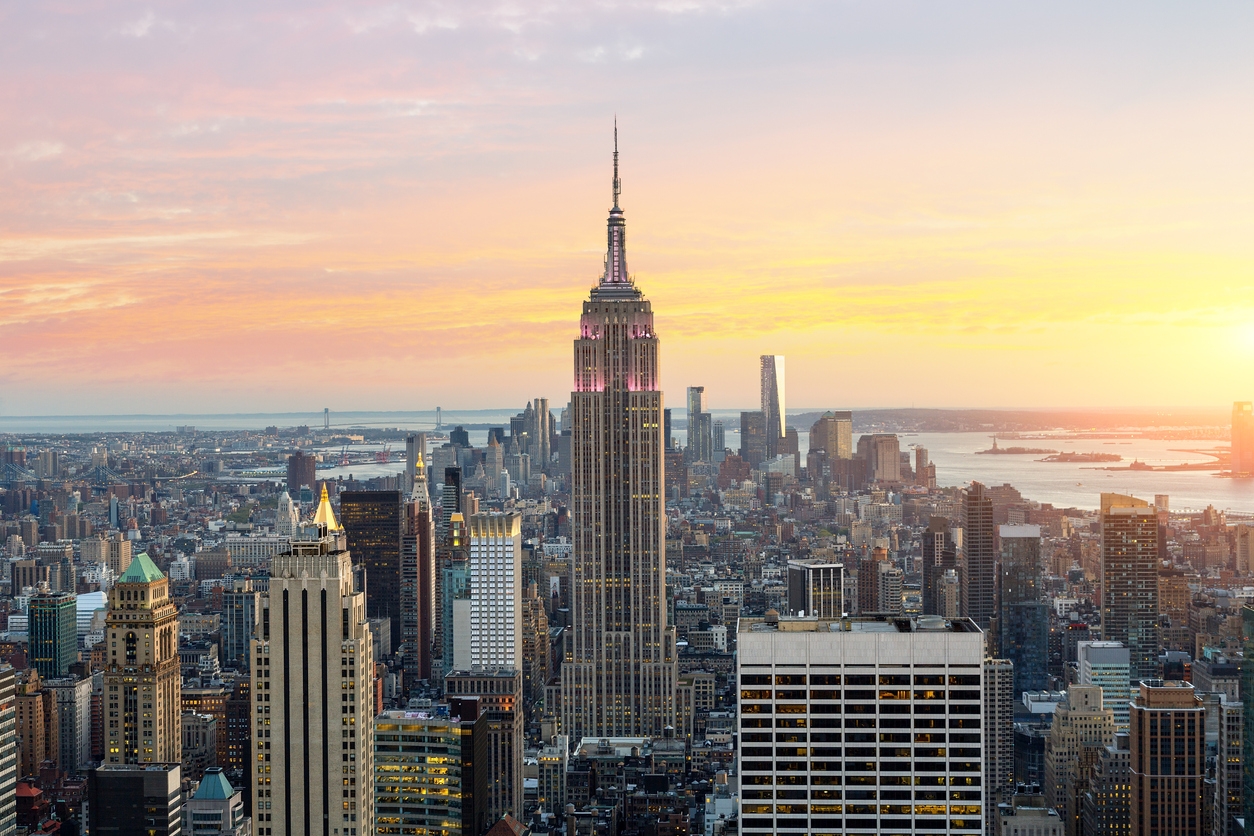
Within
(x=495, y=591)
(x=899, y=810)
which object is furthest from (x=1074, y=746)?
(x=495, y=591)

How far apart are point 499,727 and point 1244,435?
24.3m

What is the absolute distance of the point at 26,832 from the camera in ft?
A: 119

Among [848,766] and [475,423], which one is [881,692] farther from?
[475,423]

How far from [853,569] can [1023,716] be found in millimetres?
12641

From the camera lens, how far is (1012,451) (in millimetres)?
42062

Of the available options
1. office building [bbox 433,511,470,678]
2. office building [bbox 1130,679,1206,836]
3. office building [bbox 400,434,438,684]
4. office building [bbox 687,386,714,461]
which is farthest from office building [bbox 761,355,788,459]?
office building [bbox 1130,679,1206,836]

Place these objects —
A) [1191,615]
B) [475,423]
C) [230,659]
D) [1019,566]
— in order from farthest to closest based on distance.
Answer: [475,423] → [1019,566] → [230,659] → [1191,615]

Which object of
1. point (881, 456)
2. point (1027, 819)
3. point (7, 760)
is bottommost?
point (1027, 819)

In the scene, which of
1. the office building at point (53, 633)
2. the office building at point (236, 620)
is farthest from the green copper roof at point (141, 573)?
the office building at point (53, 633)

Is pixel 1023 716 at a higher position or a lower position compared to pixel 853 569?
lower

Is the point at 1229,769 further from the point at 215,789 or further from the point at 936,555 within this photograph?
the point at 215,789

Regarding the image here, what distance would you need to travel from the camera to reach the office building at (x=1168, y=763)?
4003 centimetres

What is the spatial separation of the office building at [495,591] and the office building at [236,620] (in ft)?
28.1

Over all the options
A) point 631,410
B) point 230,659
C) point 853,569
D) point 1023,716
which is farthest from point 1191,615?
point 230,659
